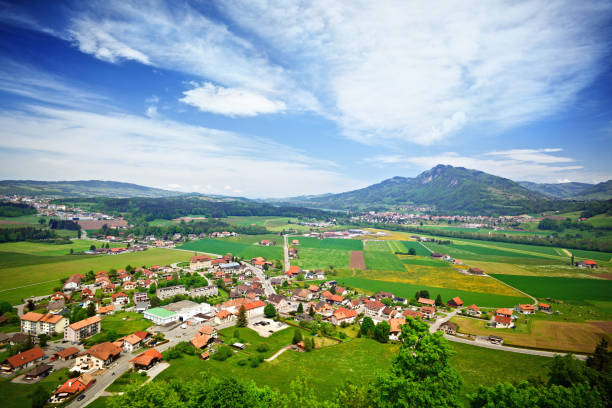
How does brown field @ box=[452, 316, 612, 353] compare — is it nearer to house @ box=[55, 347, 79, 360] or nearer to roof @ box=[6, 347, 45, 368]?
house @ box=[55, 347, 79, 360]

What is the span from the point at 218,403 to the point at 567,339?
1762 inches

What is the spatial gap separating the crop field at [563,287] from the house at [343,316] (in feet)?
126

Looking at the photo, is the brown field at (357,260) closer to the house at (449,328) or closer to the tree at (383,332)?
the house at (449,328)

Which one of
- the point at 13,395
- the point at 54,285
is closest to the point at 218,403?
the point at 13,395

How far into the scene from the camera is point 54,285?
54.8 meters

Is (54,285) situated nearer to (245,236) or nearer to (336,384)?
(336,384)

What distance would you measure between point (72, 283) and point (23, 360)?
28.9 m

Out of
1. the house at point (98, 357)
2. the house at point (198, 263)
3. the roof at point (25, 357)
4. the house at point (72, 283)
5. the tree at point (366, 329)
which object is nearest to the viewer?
the roof at point (25, 357)

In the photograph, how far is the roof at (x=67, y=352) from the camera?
106 ft

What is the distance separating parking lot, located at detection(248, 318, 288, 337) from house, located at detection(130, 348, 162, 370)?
44.7 ft

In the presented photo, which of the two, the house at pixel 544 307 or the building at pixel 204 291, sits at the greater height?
the house at pixel 544 307

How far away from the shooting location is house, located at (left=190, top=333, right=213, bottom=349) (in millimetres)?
34250

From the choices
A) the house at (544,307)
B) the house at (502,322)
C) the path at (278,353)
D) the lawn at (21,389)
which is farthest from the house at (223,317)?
the house at (544,307)

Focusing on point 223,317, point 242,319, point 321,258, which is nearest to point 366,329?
point 242,319
